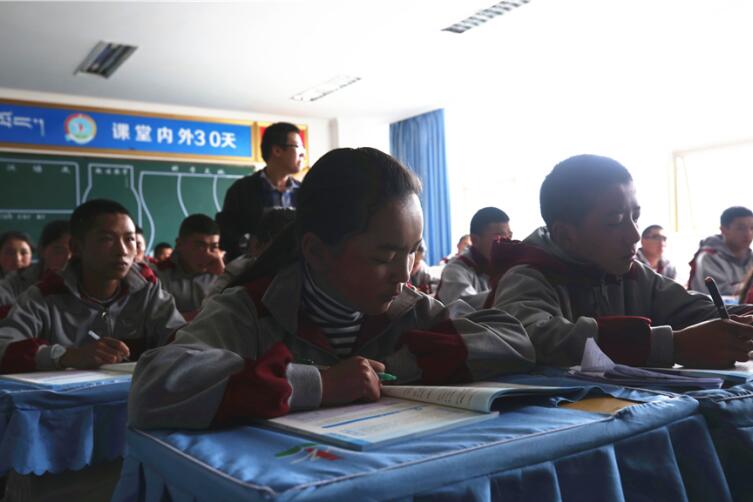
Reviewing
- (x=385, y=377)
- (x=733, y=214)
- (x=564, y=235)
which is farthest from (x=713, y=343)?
(x=733, y=214)

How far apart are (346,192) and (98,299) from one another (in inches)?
55.0

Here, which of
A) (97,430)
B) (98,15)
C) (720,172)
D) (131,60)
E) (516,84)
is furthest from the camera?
(720,172)

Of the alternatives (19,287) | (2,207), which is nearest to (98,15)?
(19,287)

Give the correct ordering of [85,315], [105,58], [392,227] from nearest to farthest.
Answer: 1. [392,227]
2. [85,315]
3. [105,58]

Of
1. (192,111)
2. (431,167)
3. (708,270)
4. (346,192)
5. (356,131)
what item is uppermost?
(192,111)

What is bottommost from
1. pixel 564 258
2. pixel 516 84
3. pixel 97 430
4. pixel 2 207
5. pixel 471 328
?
pixel 97 430

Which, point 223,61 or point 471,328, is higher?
point 223,61

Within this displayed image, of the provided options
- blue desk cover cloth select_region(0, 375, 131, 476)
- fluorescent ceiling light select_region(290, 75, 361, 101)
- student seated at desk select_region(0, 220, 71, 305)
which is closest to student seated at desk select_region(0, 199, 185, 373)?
blue desk cover cloth select_region(0, 375, 131, 476)

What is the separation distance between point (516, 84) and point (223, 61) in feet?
8.72

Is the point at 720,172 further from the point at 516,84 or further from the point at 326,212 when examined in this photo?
the point at 326,212

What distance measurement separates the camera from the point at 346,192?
101cm

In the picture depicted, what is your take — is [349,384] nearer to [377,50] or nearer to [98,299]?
[98,299]

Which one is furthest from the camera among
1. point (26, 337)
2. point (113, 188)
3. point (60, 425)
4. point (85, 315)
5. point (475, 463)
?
point (113, 188)

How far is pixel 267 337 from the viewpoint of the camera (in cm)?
105
